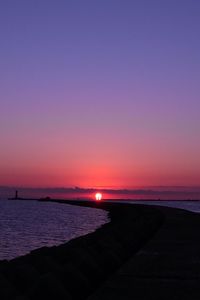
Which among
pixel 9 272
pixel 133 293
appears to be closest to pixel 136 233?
pixel 9 272

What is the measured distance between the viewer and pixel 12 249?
19312 millimetres

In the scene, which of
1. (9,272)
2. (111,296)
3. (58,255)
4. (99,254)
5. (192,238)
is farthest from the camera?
(192,238)

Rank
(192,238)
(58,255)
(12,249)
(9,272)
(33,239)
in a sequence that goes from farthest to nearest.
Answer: (33,239) < (12,249) < (192,238) < (58,255) < (9,272)

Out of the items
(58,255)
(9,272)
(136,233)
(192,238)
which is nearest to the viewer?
(9,272)

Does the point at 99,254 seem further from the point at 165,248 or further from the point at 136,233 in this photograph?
the point at 136,233

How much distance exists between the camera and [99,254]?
10.0 m

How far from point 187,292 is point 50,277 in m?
1.67

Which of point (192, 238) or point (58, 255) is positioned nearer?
point (58, 255)

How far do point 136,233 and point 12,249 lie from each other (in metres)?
5.40

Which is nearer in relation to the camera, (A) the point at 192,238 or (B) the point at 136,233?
(A) the point at 192,238

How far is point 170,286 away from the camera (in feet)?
23.2

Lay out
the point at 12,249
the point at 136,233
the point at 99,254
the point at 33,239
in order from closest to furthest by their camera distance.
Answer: the point at 99,254, the point at 136,233, the point at 12,249, the point at 33,239

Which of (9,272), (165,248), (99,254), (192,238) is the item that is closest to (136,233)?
(192,238)

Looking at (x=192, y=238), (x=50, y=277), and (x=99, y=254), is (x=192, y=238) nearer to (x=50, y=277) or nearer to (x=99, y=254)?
(x=99, y=254)
